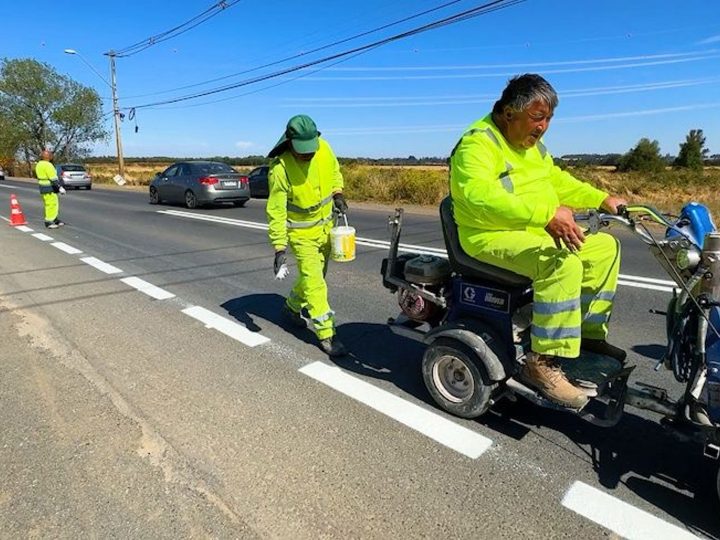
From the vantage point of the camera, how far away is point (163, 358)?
13.3 ft

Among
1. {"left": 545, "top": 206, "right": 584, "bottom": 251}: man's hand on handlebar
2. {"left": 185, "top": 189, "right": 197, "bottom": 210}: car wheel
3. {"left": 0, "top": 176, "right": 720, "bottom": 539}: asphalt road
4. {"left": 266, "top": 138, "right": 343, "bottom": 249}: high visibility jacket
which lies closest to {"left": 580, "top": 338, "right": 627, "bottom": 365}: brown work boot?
{"left": 0, "top": 176, "right": 720, "bottom": 539}: asphalt road

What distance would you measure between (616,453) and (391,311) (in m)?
2.86

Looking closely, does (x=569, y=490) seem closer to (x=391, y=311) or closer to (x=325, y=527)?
(x=325, y=527)

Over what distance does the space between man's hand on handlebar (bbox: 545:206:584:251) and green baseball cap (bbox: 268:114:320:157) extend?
210 cm

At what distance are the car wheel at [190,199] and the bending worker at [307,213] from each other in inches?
536

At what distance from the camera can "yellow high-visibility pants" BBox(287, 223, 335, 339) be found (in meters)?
4.04

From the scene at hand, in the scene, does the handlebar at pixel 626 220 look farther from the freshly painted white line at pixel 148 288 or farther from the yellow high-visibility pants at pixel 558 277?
the freshly painted white line at pixel 148 288

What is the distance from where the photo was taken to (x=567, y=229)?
2365 millimetres

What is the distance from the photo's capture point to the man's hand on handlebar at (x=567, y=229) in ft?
7.75

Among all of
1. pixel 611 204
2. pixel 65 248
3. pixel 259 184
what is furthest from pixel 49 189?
pixel 611 204

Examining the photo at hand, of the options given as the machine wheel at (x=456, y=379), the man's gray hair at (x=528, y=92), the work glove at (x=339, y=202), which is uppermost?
the man's gray hair at (x=528, y=92)

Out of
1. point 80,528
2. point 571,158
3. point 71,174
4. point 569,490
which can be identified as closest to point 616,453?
point 569,490

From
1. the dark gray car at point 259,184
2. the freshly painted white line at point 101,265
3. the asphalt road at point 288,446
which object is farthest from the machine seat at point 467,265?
the dark gray car at point 259,184

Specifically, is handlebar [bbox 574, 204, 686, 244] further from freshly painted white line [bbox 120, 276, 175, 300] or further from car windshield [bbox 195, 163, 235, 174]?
car windshield [bbox 195, 163, 235, 174]
